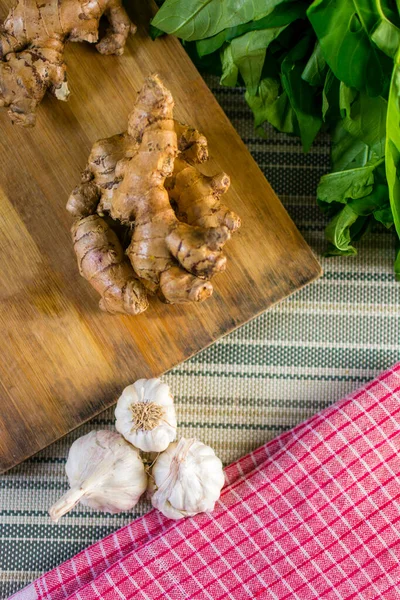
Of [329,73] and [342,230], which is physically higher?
[329,73]

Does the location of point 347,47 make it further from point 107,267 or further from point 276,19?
point 107,267

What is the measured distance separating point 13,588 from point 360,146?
93 cm

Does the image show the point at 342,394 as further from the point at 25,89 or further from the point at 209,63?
the point at 25,89

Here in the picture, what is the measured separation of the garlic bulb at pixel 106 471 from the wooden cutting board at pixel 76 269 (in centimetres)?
5

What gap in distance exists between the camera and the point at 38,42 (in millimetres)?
1045

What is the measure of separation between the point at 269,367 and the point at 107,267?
14.6 inches

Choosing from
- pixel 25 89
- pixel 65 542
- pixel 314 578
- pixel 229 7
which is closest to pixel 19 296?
pixel 25 89

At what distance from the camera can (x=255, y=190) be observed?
114cm

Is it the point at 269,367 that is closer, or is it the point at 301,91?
the point at 301,91

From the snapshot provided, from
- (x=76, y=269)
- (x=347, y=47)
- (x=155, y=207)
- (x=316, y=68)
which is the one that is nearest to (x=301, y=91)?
(x=316, y=68)

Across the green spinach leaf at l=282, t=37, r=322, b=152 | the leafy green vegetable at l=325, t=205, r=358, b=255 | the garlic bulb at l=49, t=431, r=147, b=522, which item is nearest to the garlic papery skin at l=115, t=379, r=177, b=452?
the garlic bulb at l=49, t=431, r=147, b=522

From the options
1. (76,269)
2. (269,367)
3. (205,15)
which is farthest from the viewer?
(269,367)

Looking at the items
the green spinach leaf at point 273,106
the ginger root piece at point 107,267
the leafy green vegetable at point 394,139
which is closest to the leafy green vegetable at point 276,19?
the green spinach leaf at point 273,106

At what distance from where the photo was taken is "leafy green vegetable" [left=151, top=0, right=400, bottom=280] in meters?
0.91
